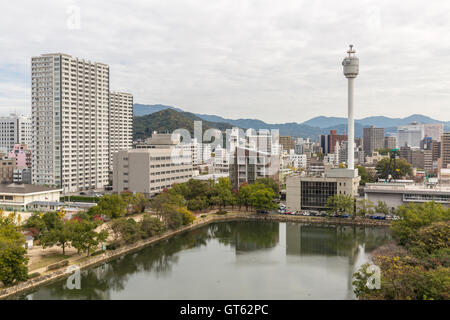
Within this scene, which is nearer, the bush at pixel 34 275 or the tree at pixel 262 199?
the bush at pixel 34 275

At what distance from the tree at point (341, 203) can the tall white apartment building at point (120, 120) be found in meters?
16.2

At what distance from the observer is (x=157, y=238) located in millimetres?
11469

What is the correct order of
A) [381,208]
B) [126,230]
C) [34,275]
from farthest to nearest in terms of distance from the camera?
1. [381,208]
2. [126,230]
3. [34,275]

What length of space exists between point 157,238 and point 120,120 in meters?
17.3

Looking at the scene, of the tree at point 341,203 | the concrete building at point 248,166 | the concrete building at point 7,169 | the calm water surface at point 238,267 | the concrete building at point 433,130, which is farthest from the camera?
the concrete building at point 433,130

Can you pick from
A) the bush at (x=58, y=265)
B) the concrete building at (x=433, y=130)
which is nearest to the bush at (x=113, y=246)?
the bush at (x=58, y=265)

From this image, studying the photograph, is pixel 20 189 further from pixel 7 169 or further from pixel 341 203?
pixel 341 203

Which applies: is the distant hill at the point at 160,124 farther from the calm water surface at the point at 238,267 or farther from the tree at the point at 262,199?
the calm water surface at the point at 238,267

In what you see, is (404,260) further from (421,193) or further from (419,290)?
(421,193)

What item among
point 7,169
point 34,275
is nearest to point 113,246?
point 34,275

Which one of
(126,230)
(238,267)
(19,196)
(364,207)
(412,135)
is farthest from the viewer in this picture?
(412,135)

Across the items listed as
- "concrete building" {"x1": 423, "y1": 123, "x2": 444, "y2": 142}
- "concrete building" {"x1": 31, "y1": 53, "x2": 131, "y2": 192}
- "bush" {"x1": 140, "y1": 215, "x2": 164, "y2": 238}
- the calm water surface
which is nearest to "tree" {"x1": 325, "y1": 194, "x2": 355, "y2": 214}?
the calm water surface

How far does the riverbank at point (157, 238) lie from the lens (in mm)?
7478
